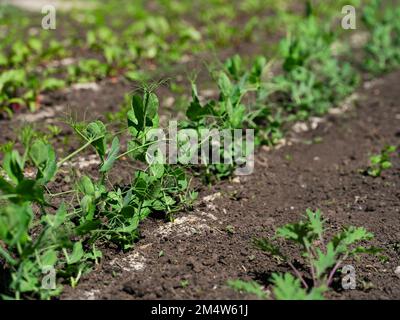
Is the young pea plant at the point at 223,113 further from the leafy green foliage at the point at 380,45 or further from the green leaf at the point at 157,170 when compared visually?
the leafy green foliage at the point at 380,45

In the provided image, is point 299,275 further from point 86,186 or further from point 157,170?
point 86,186

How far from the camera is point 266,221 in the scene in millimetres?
3334

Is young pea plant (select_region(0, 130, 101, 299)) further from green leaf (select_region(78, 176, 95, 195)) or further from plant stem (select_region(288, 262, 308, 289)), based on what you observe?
plant stem (select_region(288, 262, 308, 289))

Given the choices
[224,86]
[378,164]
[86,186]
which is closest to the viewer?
[86,186]

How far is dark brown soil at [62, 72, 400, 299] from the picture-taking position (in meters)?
2.76

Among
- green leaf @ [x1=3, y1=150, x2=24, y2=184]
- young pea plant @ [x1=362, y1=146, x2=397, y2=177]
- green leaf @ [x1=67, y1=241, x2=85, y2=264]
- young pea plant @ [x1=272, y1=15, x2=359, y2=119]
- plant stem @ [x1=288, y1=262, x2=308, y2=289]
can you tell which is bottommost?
plant stem @ [x1=288, y1=262, x2=308, y2=289]

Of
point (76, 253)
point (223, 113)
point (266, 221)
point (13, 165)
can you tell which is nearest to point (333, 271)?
point (266, 221)

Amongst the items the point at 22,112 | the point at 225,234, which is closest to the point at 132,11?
the point at 22,112

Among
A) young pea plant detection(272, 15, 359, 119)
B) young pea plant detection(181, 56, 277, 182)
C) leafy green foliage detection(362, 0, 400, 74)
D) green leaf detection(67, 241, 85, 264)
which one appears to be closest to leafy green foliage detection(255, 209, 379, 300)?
green leaf detection(67, 241, 85, 264)

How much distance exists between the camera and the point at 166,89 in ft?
16.6

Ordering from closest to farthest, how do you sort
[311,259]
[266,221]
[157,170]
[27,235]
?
1. [27,235]
2. [311,259]
3. [157,170]
4. [266,221]

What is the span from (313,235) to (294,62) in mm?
1963

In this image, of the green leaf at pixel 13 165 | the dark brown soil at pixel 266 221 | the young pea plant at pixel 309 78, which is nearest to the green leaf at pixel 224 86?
the dark brown soil at pixel 266 221

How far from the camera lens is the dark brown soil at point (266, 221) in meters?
2.76
